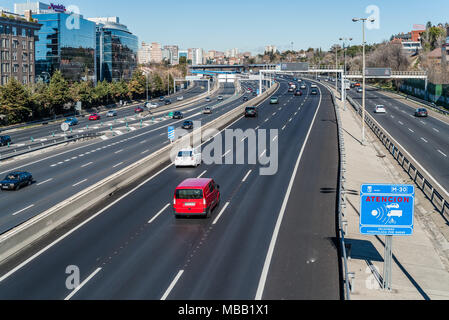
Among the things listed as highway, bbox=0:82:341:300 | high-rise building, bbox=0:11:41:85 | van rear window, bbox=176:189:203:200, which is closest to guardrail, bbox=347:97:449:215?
highway, bbox=0:82:341:300

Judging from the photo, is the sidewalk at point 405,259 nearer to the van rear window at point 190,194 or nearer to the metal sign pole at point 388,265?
the metal sign pole at point 388,265

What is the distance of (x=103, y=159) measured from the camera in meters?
44.3

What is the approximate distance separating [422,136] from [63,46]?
9915 centimetres

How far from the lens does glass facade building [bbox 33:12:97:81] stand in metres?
124

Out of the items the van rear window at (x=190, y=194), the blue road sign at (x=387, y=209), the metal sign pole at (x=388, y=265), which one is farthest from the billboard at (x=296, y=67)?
the metal sign pole at (x=388, y=265)

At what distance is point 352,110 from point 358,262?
2628 inches

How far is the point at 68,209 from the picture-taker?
24.7 metres

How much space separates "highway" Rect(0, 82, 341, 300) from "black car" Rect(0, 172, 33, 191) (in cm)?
178

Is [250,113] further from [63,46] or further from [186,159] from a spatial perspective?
[63,46]

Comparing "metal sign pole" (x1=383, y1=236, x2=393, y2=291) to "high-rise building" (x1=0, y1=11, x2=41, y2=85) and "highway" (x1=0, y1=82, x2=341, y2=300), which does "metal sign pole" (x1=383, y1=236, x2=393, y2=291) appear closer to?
"highway" (x1=0, y1=82, x2=341, y2=300)

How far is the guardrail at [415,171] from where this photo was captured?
28609mm

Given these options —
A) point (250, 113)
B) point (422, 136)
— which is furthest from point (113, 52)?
point (422, 136)

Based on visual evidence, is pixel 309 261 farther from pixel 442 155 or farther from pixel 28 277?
pixel 442 155

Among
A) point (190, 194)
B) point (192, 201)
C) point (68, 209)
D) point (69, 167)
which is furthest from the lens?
point (69, 167)
